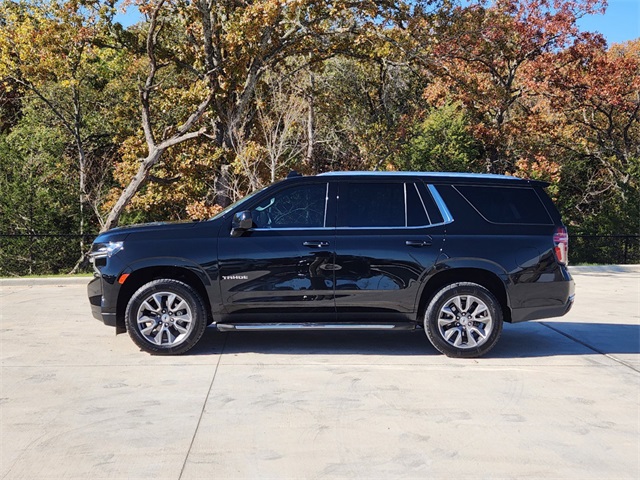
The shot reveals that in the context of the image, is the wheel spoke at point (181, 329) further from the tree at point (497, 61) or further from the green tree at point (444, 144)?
the green tree at point (444, 144)

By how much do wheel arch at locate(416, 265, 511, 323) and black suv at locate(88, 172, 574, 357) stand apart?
0.01 m

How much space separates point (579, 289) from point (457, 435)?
350 inches

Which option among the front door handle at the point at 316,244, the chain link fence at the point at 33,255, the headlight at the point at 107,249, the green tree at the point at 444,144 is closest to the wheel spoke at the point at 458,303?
the front door handle at the point at 316,244

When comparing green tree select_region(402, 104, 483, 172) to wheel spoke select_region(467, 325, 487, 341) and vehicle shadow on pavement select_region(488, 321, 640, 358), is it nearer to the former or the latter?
vehicle shadow on pavement select_region(488, 321, 640, 358)

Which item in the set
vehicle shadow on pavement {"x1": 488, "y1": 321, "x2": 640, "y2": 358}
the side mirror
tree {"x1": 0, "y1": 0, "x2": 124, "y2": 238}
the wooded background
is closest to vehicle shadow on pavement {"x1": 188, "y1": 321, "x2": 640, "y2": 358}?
vehicle shadow on pavement {"x1": 488, "y1": 321, "x2": 640, "y2": 358}

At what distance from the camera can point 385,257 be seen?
23.9 ft

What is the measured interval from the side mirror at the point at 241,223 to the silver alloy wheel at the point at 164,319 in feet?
2.95

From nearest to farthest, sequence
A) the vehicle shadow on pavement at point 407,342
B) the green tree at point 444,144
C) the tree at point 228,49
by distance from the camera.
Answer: the vehicle shadow on pavement at point 407,342, the tree at point 228,49, the green tree at point 444,144

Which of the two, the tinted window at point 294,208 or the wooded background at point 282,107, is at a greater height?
the wooded background at point 282,107

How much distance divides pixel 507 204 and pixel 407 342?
6.47ft

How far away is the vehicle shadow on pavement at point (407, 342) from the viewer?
305 inches

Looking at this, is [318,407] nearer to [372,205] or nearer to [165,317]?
[165,317]

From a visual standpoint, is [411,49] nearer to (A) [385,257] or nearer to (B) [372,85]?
(B) [372,85]

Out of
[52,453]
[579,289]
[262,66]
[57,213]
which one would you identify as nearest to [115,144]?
[57,213]
